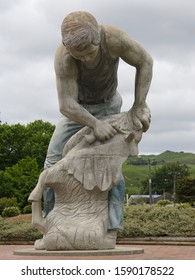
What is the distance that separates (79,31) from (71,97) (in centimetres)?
126

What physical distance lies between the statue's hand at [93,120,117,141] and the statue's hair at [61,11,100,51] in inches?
52.9

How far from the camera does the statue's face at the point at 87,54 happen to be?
9698 millimetres

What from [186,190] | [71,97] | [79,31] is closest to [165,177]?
[186,190]

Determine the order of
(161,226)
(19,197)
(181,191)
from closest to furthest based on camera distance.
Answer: (161,226), (19,197), (181,191)

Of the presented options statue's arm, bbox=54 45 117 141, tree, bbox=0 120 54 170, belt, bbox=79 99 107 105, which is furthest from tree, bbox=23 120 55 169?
statue's arm, bbox=54 45 117 141

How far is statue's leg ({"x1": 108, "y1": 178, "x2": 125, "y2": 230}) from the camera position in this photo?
1020 cm

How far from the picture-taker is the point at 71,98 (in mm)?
10352

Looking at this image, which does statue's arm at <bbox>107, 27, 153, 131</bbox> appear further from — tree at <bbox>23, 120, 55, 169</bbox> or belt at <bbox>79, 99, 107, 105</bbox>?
tree at <bbox>23, 120, 55, 169</bbox>

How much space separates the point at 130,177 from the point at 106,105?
157028mm

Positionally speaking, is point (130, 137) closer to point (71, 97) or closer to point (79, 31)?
point (71, 97)

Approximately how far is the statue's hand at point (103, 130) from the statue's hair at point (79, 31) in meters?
1.34

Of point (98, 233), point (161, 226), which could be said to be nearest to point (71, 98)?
point (98, 233)

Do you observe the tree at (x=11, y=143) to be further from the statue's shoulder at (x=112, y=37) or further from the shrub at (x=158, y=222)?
the statue's shoulder at (x=112, y=37)

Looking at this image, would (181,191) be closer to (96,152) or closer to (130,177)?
(96,152)
